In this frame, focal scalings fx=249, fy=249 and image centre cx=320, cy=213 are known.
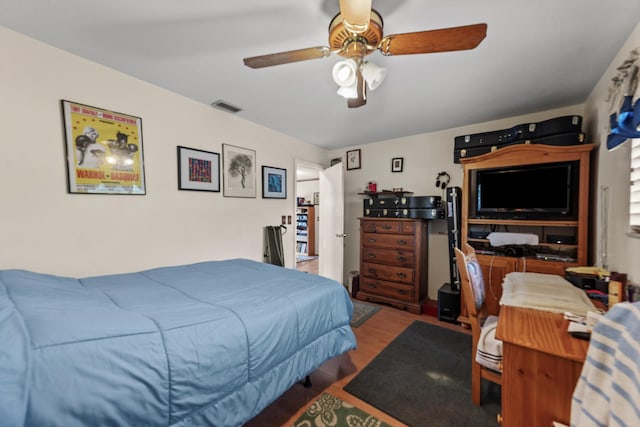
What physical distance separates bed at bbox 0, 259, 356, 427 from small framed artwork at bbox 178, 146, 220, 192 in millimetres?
1039

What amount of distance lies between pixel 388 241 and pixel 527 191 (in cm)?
153

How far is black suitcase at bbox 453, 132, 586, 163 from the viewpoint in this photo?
7.27 feet

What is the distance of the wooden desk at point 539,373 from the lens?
0.88 meters

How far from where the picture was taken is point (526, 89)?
2.19 meters

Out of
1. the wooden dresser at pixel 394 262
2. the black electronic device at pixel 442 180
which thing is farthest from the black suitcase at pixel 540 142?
the wooden dresser at pixel 394 262

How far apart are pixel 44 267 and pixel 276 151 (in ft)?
8.02

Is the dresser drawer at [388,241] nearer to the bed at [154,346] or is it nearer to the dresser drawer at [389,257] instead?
the dresser drawer at [389,257]

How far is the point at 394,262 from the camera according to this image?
10.6 feet

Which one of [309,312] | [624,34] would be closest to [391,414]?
[309,312]

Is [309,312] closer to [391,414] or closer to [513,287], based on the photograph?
[391,414]

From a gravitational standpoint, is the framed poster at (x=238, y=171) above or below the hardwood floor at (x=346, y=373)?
above

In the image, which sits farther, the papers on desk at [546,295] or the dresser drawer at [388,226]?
the dresser drawer at [388,226]

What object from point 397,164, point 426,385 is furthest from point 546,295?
point 397,164

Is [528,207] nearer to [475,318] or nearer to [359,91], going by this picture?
[475,318]
